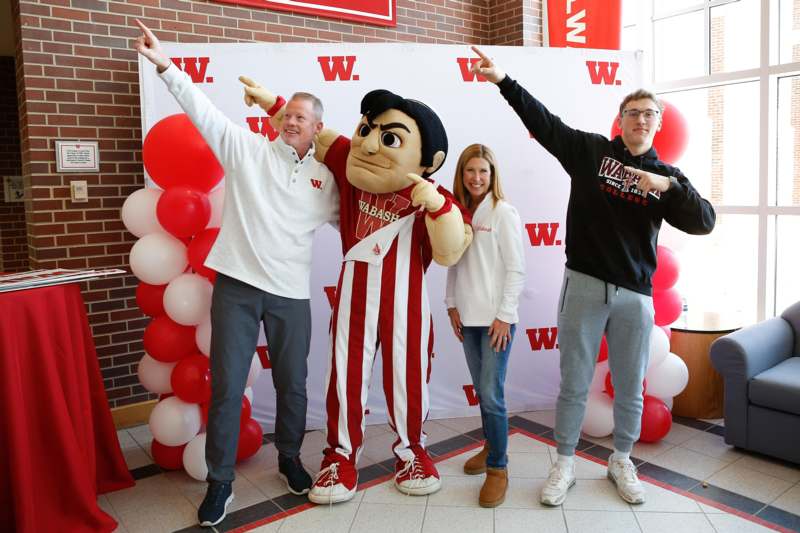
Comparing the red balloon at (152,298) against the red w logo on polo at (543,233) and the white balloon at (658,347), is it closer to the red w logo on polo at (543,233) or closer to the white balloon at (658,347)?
the red w logo on polo at (543,233)

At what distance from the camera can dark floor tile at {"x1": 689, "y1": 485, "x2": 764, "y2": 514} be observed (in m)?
2.45

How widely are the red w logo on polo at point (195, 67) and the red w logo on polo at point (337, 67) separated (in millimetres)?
578

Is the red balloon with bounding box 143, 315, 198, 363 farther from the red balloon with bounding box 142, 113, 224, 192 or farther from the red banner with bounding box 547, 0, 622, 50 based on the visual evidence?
the red banner with bounding box 547, 0, 622, 50

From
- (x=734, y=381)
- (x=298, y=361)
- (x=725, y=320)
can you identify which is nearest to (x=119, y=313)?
(x=298, y=361)

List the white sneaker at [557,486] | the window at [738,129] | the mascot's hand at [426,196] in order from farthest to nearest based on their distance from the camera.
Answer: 1. the window at [738,129]
2. the white sneaker at [557,486]
3. the mascot's hand at [426,196]

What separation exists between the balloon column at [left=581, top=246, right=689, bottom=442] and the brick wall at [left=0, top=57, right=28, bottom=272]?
4.98m

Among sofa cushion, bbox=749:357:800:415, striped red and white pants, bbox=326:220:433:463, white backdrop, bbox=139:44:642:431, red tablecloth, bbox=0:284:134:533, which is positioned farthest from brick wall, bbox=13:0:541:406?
sofa cushion, bbox=749:357:800:415

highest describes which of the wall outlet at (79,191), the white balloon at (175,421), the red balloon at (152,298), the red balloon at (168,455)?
the wall outlet at (79,191)

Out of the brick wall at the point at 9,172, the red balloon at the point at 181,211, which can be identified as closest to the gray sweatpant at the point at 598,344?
the red balloon at the point at 181,211

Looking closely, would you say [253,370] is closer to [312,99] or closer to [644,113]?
[312,99]

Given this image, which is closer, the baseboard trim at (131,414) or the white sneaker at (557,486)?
the white sneaker at (557,486)

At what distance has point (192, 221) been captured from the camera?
8.43ft

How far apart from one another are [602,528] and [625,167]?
136 centimetres

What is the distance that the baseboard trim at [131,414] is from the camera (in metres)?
3.51
